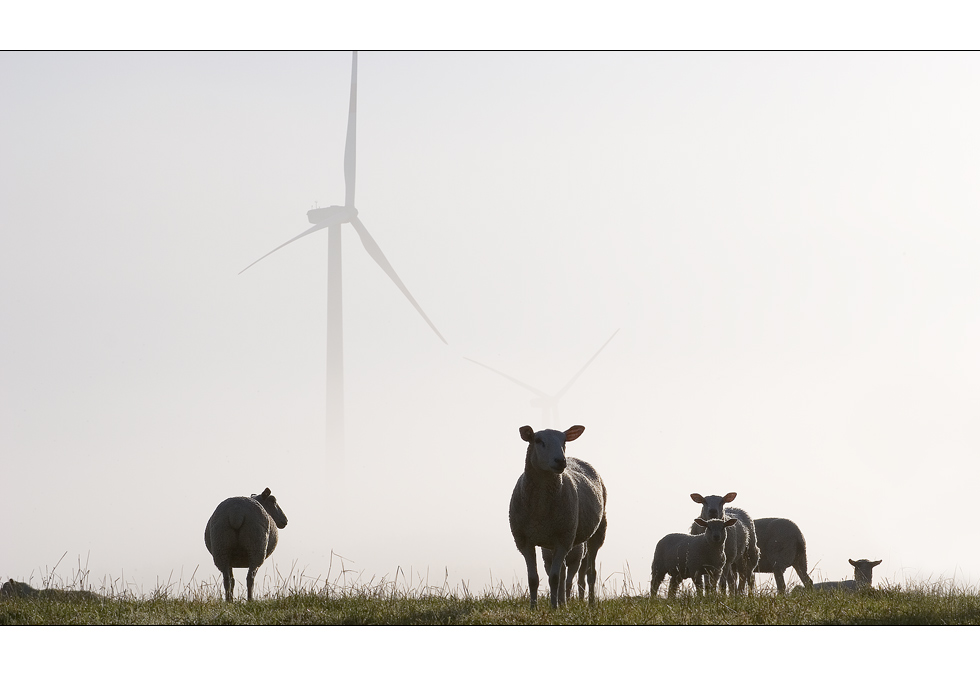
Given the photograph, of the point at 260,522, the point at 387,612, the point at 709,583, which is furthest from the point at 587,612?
the point at 260,522

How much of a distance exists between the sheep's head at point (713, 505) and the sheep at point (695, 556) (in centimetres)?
27

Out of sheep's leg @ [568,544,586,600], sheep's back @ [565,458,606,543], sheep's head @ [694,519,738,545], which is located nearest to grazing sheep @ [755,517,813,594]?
sheep's head @ [694,519,738,545]

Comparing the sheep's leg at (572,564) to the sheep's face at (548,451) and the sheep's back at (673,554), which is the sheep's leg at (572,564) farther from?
the sheep's back at (673,554)

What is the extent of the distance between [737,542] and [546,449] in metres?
5.25

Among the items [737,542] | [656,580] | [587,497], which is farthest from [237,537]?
[737,542]

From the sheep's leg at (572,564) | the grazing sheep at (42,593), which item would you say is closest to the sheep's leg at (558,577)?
the sheep's leg at (572,564)

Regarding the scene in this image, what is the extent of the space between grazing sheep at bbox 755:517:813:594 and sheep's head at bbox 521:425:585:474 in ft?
25.0

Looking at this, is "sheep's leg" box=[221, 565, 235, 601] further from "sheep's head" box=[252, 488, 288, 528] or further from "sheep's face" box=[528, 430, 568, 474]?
"sheep's face" box=[528, 430, 568, 474]

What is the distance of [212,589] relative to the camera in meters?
13.9

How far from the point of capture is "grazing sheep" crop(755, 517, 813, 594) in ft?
64.4

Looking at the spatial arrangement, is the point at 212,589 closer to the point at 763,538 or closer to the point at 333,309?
the point at 763,538

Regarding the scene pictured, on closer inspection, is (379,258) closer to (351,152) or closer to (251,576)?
(351,152)

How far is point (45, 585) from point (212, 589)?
230 cm

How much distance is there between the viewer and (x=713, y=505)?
16734 millimetres
